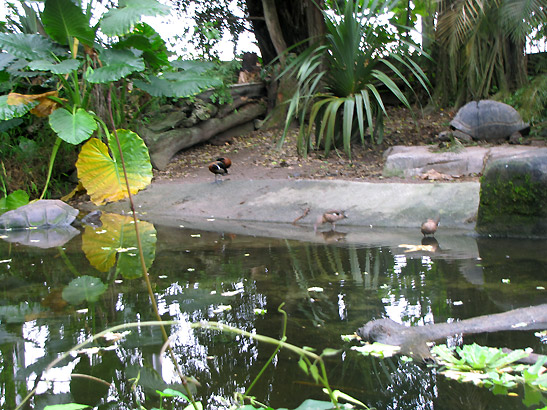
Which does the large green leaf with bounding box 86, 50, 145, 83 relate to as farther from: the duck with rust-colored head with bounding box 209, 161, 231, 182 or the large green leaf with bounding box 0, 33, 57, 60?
the duck with rust-colored head with bounding box 209, 161, 231, 182

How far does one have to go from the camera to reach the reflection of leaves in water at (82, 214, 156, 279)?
4.25 m

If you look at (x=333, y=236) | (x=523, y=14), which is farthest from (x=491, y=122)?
(x=333, y=236)

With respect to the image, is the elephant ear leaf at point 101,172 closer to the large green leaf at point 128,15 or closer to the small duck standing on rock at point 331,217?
the large green leaf at point 128,15

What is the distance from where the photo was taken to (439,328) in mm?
2430

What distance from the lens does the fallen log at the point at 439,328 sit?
2318 millimetres

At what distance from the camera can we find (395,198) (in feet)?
19.4

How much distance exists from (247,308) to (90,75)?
4993 millimetres

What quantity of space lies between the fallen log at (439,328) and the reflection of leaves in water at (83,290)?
174 centimetres

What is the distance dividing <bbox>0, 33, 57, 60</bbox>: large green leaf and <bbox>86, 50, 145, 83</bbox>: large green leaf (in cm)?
70

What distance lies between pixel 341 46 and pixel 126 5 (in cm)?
296

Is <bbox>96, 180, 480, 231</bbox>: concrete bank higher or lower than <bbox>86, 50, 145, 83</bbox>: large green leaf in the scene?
lower

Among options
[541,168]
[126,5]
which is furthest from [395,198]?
[126,5]

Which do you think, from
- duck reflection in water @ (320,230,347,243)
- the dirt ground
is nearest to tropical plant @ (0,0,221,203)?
the dirt ground

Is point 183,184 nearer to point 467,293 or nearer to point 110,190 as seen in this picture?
point 110,190
